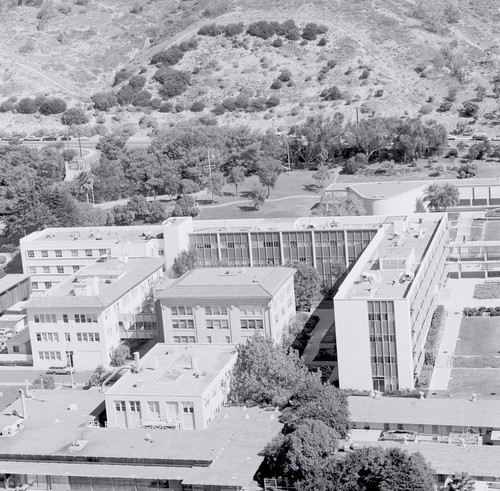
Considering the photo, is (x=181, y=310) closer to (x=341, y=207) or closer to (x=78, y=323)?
(x=78, y=323)

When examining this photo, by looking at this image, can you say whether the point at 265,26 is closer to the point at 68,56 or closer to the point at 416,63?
the point at 416,63

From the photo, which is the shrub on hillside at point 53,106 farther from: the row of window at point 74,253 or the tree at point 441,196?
the row of window at point 74,253

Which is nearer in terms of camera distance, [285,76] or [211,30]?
[285,76]

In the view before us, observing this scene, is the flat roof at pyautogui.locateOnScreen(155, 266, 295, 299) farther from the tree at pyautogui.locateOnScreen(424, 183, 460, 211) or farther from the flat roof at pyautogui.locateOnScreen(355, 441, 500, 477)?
the tree at pyautogui.locateOnScreen(424, 183, 460, 211)

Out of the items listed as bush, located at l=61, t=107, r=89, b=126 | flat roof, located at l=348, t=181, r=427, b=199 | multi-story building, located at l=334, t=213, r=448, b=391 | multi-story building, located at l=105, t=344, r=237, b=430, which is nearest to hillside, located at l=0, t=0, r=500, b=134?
bush, located at l=61, t=107, r=89, b=126

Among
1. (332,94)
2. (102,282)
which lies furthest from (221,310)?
(332,94)
